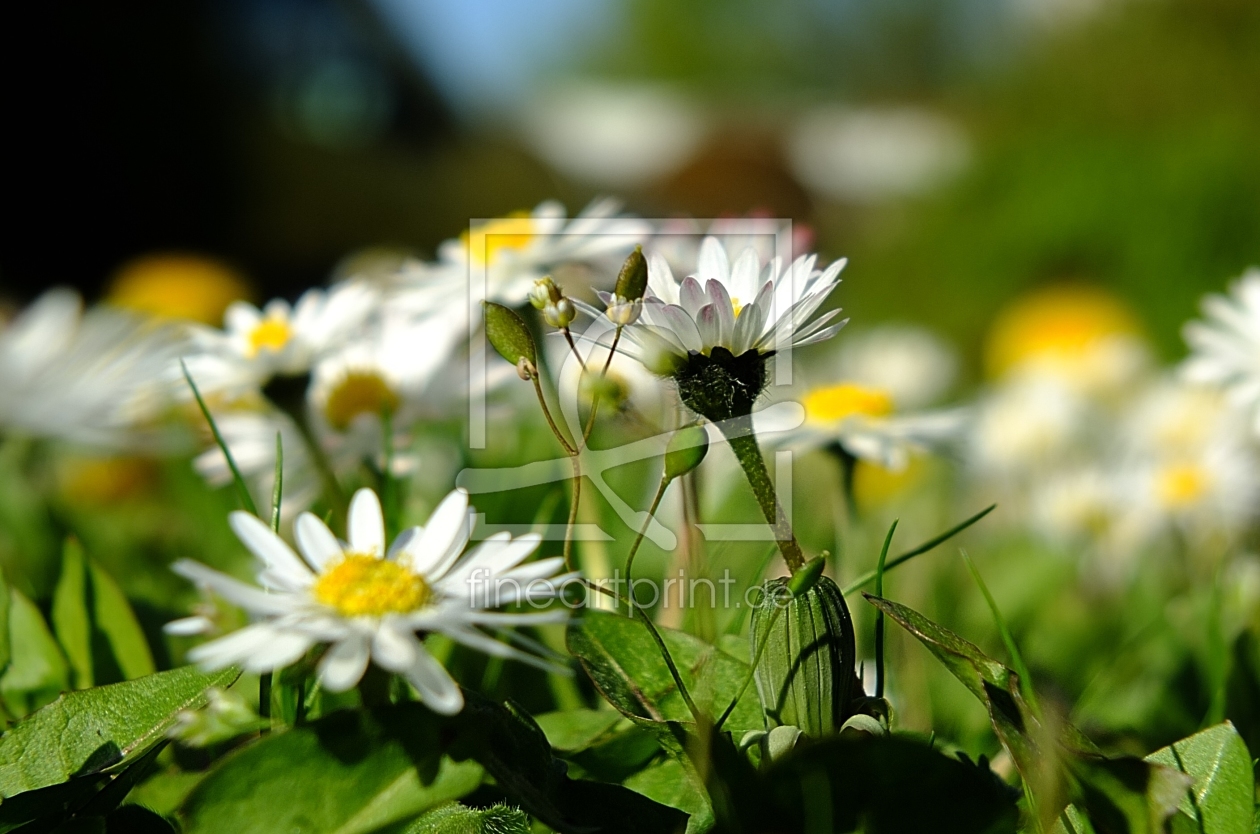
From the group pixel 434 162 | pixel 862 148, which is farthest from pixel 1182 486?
pixel 862 148

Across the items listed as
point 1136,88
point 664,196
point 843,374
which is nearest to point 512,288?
point 843,374

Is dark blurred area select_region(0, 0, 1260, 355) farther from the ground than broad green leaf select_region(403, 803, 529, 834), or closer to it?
farther from the ground

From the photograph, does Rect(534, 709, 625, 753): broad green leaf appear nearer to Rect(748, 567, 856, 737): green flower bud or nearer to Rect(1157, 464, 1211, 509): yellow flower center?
Rect(748, 567, 856, 737): green flower bud

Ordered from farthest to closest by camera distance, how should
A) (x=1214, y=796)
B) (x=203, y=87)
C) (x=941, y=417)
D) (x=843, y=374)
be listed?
(x=203, y=87)
(x=843, y=374)
(x=941, y=417)
(x=1214, y=796)

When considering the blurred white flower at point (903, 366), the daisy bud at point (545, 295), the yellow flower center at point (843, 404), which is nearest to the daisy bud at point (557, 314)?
the daisy bud at point (545, 295)

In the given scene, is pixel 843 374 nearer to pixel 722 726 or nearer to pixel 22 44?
pixel 722 726

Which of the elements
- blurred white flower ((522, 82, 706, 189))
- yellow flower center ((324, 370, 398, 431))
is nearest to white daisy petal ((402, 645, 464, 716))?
yellow flower center ((324, 370, 398, 431))

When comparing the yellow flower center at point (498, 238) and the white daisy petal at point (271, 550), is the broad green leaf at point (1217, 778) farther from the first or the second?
the yellow flower center at point (498, 238)
